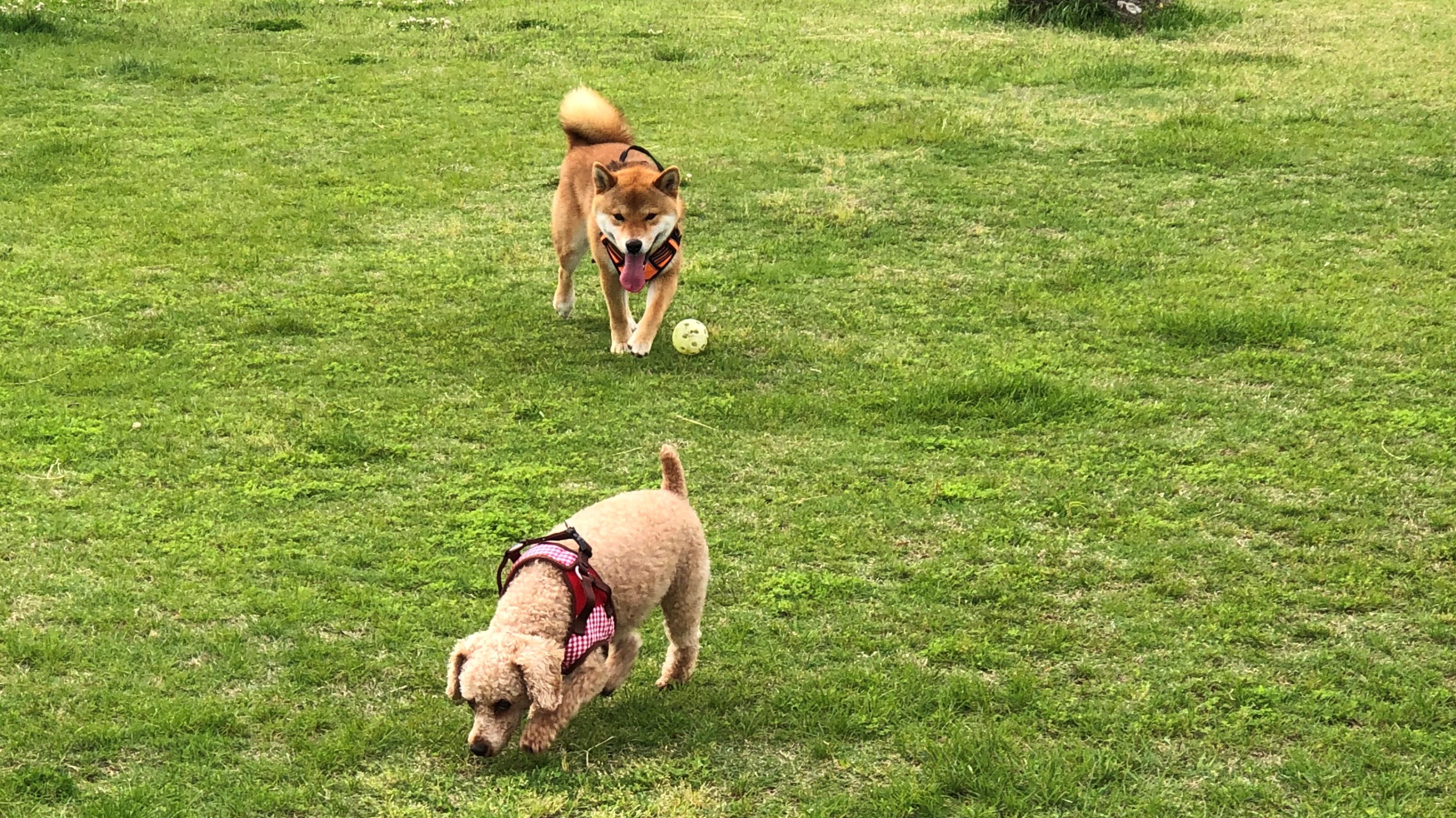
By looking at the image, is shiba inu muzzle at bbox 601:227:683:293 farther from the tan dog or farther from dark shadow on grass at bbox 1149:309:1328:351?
dark shadow on grass at bbox 1149:309:1328:351

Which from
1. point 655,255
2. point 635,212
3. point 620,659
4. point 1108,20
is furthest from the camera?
point 1108,20

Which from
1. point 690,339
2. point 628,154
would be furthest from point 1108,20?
point 690,339

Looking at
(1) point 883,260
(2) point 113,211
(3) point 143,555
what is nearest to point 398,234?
(2) point 113,211

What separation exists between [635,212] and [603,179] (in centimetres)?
23

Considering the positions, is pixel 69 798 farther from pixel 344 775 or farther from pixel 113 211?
pixel 113 211

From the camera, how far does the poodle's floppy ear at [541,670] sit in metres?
3.06

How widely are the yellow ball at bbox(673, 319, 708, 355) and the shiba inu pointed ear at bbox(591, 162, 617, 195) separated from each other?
0.74 m

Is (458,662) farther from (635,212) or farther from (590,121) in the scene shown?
(590,121)

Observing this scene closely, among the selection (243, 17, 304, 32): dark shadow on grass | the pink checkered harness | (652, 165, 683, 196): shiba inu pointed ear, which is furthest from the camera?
(243, 17, 304, 32): dark shadow on grass

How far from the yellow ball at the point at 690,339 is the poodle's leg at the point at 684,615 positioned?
2.52 meters

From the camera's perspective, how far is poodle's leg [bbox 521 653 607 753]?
324 cm

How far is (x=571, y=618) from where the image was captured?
3223mm

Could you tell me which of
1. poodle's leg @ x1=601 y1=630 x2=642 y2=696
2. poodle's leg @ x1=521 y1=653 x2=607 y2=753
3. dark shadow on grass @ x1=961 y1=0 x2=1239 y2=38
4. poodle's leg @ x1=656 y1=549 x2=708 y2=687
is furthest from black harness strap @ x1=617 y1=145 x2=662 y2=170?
dark shadow on grass @ x1=961 y1=0 x2=1239 y2=38

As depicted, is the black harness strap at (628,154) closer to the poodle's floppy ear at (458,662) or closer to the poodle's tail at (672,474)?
the poodle's tail at (672,474)
